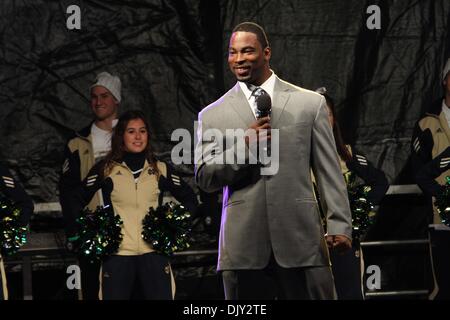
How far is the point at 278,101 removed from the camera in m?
5.03

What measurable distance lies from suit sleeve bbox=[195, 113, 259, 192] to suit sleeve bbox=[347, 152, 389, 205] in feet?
9.90

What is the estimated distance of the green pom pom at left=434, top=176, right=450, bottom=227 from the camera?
24.8 ft

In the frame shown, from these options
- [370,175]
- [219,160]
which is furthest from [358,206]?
[219,160]

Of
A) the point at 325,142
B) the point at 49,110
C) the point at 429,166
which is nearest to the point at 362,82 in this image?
the point at 429,166

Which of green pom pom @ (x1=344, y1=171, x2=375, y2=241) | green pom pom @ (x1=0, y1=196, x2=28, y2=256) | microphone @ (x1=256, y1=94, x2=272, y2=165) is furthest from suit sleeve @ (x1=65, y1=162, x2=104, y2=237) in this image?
microphone @ (x1=256, y1=94, x2=272, y2=165)

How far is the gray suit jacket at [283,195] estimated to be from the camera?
4.88 m

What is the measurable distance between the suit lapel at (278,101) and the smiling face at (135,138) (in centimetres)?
252

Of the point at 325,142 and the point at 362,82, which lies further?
the point at 362,82

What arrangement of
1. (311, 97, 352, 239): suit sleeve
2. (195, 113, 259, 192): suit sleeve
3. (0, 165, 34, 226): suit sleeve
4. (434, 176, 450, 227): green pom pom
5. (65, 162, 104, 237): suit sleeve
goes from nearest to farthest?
1. (195, 113, 259, 192): suit sleeve
2. (311, 97, 352, 239): suit sleeve
3. (0, 165, 34, 226): suit sleeve
4. (65, 162, 104, 237): suit sleeve
5. (434, 176, 450, 227): green pom pom

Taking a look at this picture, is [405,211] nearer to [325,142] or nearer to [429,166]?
[429,166]

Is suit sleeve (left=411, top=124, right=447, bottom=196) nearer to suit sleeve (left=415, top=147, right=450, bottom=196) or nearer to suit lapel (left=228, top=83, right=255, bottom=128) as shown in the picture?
suit sleeve (left=415, top=147, right=450, bottom=196)

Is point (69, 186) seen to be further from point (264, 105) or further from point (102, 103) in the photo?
point (264, 105)

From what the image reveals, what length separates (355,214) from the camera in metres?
7.54
